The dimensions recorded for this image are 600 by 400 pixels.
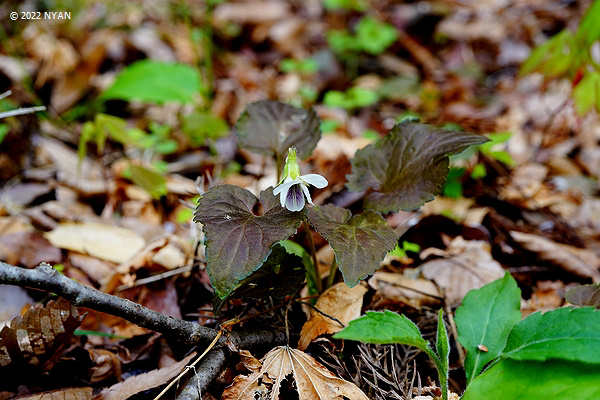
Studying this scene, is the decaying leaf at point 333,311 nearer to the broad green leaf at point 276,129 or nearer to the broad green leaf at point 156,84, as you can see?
the broad green leaf at point 276,129

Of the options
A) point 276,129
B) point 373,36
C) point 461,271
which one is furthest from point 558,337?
point 373,36

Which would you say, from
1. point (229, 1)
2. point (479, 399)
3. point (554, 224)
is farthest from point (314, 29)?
point (479, 399)

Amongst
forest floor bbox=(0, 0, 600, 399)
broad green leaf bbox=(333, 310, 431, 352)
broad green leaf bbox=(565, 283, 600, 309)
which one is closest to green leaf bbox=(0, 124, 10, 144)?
forest floor bbox=(0, 0, 600, 399)

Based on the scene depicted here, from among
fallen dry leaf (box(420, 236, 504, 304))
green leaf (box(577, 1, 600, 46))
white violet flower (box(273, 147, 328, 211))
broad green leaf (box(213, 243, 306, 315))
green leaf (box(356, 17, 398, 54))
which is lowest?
fallen dry leaf (box(420, 236, 504, 304))

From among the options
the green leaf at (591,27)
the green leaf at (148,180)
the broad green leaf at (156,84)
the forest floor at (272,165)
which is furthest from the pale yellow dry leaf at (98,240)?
the green leaf at (591,27)

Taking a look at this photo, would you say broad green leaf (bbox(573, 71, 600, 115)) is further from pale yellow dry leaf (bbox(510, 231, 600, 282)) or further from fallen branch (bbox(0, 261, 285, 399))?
fallen branch (bbox(0, 261, 285, 399))

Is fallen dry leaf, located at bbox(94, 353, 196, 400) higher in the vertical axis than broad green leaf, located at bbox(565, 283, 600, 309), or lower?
lower
